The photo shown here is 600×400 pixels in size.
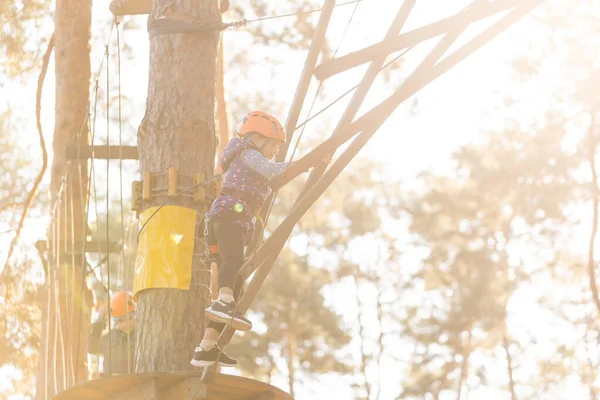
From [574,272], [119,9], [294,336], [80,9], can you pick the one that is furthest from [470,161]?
[119,9]

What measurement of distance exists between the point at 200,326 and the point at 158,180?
2.83ft

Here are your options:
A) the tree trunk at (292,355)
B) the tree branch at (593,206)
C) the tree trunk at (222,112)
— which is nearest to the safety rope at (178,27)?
the tree trunk at (222,112)

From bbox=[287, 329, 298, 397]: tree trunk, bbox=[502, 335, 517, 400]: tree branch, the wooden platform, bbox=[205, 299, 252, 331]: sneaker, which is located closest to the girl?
bbox=[205, 299, 252, 331]: sneaker

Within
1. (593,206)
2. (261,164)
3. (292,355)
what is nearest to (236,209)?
(261,164)

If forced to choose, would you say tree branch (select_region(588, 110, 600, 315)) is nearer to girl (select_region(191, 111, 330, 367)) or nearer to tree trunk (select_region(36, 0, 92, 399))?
tree trunk (select_region(36, 0, 92, 399))

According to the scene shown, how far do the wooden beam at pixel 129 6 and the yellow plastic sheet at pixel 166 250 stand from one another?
185cm

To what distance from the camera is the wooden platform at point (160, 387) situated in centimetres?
528

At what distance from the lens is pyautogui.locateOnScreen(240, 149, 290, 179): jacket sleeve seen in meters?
5.54

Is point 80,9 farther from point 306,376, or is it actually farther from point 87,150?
point 306,376

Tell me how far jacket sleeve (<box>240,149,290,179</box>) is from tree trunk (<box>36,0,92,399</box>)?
4.03m

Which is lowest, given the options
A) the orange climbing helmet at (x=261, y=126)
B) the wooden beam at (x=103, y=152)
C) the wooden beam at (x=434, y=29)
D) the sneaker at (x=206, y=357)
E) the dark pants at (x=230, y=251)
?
the sneaker at (x=206, y=357)

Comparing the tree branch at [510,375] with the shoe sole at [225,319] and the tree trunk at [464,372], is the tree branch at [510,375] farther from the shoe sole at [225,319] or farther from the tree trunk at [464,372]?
the shoe sole at [225,319]

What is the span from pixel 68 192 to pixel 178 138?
14.5 feet

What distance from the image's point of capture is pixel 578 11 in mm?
17375
